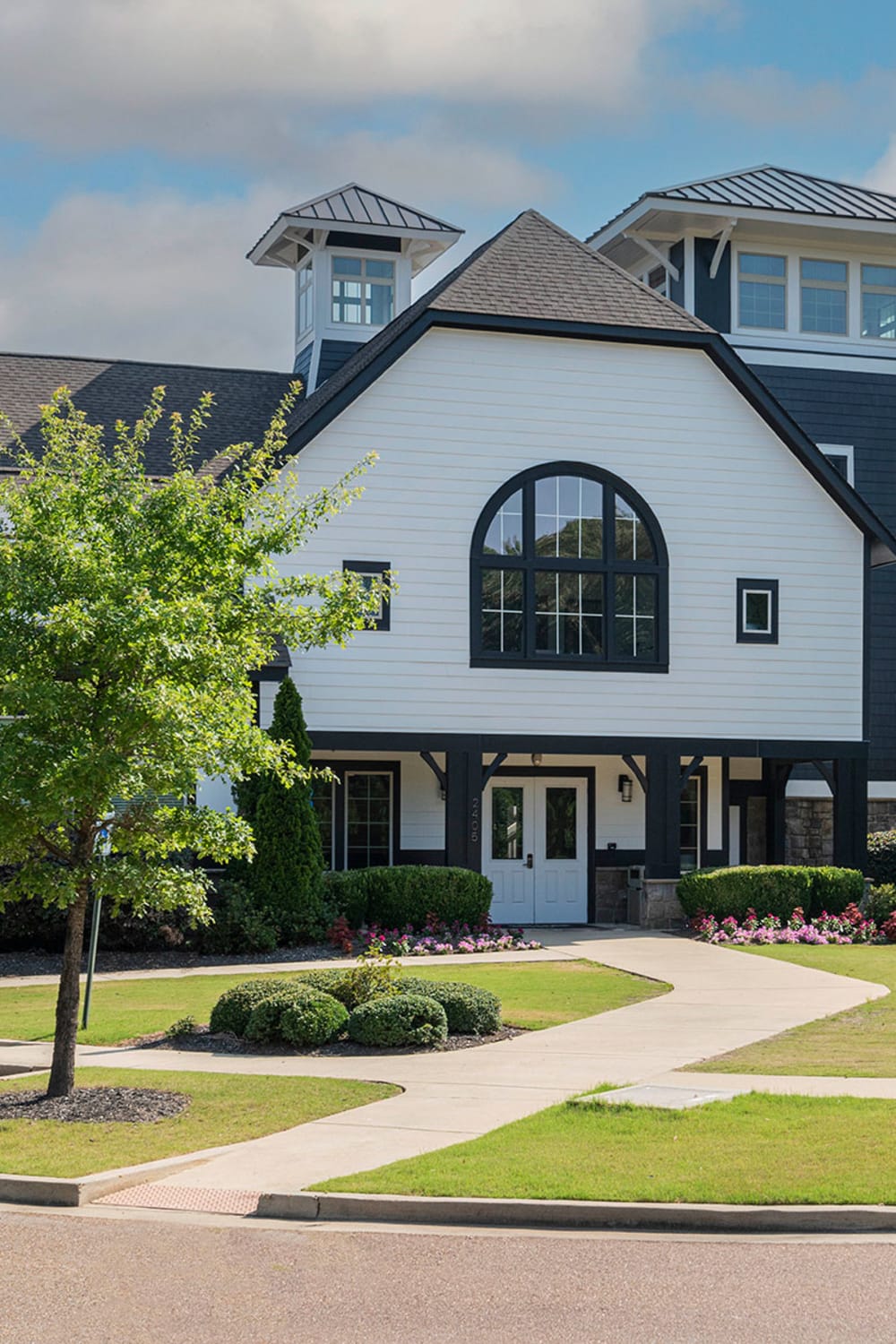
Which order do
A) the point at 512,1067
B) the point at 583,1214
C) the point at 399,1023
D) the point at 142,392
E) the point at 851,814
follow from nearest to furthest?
the point at 583,1214 < the point at 512,1067 < the point at 399,1023 < the point at 851,814 < the point at 142,392

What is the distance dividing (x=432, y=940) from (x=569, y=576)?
270 inches

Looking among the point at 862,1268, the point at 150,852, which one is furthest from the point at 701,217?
the point at 862,1268

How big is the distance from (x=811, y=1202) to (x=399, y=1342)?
110 inches

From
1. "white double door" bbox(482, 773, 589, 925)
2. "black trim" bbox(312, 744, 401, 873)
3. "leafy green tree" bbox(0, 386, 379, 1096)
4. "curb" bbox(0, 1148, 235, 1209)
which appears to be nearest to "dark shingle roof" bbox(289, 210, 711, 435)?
"black trim" bbox(312, 744, 401, 873)

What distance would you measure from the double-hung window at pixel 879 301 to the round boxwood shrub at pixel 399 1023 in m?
21.2

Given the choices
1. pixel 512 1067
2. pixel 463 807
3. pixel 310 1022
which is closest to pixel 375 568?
pixel 463 807

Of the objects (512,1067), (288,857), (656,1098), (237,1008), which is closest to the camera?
(656,1098)

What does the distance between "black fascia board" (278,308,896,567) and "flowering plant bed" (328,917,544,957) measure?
24.5 feet

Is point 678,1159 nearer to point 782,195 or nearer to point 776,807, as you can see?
point 776,807

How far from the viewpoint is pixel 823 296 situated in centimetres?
3136

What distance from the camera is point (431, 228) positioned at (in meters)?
32.8

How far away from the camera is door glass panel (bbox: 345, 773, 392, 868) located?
90.2 ft

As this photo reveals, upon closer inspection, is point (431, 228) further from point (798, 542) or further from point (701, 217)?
point (798, 542)

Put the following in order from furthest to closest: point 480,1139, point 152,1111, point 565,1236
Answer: point 152,1111
point 480,1139
point 565,1236
